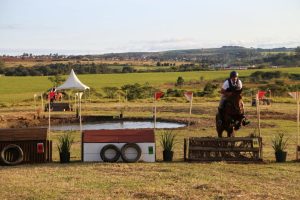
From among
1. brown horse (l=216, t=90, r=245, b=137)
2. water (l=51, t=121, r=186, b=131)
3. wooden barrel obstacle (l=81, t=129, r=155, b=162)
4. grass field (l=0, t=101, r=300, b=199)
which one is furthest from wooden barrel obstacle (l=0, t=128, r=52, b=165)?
water (l=51, t=121, r=186, b=131)

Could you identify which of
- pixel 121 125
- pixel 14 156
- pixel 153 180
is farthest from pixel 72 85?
pixel 153 180

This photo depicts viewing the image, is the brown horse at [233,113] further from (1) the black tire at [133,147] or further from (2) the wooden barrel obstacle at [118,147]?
(1) the black tire at [133,147]

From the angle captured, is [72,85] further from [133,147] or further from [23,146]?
[133,147]

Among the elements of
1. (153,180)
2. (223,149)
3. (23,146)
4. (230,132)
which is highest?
(230,132)

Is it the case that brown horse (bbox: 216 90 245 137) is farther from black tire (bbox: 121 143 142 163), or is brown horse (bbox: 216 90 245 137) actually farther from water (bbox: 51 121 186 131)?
water (bbox: 51 121 186 131)

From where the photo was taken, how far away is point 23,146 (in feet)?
41.6

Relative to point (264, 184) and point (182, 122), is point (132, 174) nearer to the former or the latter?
point (264, 184)

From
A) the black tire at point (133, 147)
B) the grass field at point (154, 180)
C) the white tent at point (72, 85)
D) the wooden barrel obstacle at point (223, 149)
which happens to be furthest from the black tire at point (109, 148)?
the white tent at point (72, 85)

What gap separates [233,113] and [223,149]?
0.95 meters

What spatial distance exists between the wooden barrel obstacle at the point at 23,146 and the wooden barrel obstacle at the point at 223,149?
12.0 ft

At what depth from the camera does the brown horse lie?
502 inches

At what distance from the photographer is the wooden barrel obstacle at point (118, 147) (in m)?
12.8

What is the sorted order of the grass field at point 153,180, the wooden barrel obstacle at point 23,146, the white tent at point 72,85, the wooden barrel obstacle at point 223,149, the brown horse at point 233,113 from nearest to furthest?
1. the grass field at point 153,180
2. the wooden barrel obstacle at point 23,146
3. the brown horse at point 233,113
4. the wooden barrel obstacle at point 223,149
5. the white tent at point 72,85

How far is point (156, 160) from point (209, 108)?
20.2 m
